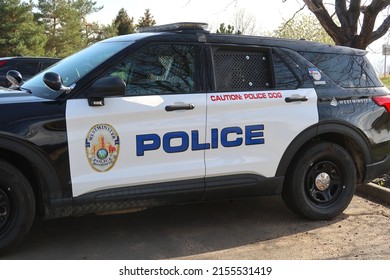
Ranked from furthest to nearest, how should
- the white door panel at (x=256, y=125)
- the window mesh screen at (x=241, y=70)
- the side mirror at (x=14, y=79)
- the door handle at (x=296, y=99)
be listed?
the side mirror at (x=14, y=79) < the door handle at (x=296, y=99) < the window mesh screen at (x=241, y=70) < the white door panel at (x=256, y=125)

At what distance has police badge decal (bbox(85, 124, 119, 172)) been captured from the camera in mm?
3664

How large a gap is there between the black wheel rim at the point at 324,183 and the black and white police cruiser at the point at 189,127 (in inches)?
0.4

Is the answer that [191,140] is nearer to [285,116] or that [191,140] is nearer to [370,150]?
[285,116]

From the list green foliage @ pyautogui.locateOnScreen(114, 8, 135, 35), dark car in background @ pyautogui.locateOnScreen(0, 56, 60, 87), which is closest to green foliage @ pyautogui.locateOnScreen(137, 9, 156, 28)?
green foliage @ pyautogui.locateOnScreen(114, 8, 135, 35)

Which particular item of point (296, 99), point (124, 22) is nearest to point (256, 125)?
point (296, 99)

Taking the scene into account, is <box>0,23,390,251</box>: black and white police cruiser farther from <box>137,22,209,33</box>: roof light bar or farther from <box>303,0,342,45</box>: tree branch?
<box>303,0,342,45</box>: tree branch

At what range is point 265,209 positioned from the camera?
17.1ft

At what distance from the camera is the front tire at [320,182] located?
181 inches

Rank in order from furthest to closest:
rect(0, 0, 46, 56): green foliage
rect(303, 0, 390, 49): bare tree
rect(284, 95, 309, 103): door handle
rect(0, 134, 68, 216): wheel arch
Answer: rect(0, 0, 46, 56): green foliage
rect(303, 0, 390, 49): bare tree
rect(284, 95, 309, 103): door handle
rect(0, 134, 68, 216): wheel arch

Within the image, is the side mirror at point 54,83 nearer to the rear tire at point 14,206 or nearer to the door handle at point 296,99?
the rear tire at point 14,206

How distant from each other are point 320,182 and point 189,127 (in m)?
1.63

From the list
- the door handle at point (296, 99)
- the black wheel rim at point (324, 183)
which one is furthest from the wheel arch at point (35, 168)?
the black wheel rim at point (324, 183)

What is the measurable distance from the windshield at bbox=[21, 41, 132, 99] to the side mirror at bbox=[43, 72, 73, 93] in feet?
0.15

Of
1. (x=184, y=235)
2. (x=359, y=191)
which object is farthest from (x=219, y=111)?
(x=359, y=191)
